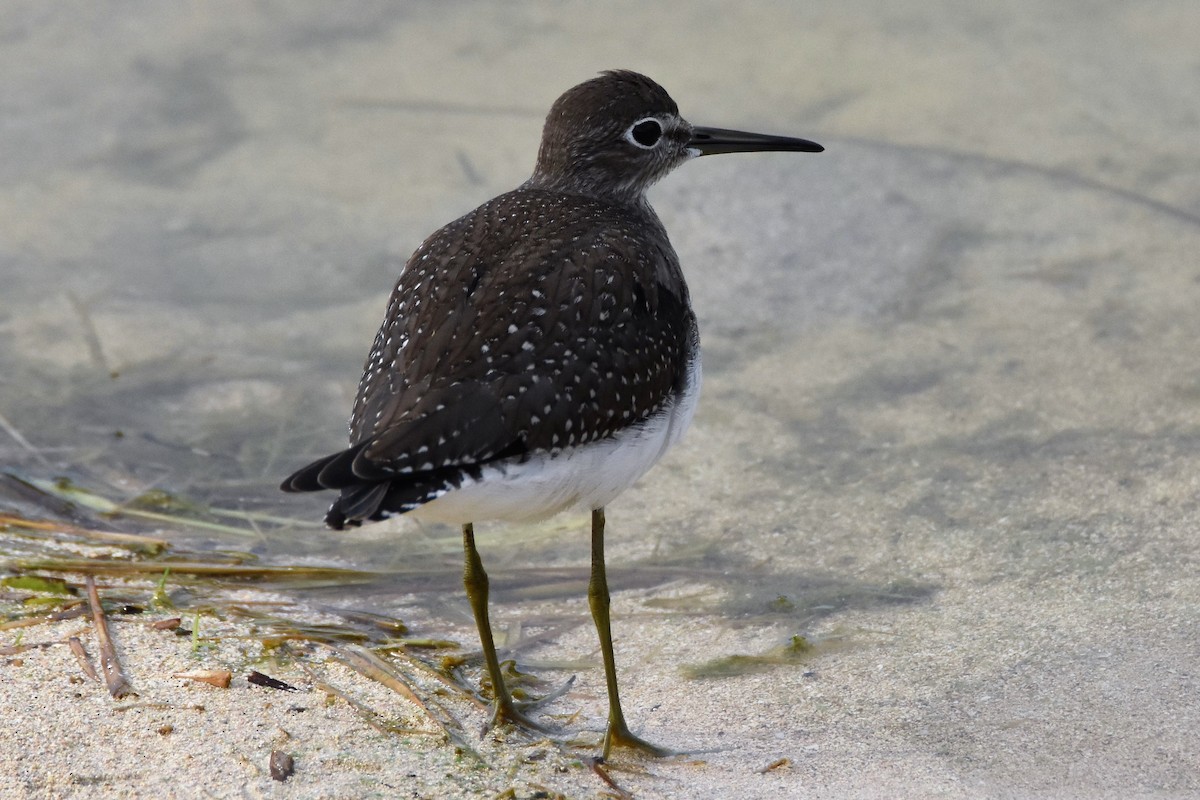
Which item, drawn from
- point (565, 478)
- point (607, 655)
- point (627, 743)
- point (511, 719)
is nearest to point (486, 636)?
point (511, 719)

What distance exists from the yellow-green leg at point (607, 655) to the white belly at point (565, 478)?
25 cm

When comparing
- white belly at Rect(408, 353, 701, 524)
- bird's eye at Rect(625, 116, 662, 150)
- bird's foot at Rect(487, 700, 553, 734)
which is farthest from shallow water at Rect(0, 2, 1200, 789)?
bird's eye at Rect(625, 116, 662, 150)

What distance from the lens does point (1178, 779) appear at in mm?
4602

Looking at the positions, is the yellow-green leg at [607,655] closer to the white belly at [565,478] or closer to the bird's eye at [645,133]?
the white belly at [565,478]

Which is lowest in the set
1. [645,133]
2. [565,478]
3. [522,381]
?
[565,478]

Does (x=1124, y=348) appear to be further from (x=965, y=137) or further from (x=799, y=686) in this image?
(x=799, y=686)

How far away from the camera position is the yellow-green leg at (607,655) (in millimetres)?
5094

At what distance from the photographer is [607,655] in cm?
535

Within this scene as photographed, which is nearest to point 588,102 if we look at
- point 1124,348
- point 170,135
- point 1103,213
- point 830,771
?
point 830,771

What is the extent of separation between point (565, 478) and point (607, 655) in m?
0.85

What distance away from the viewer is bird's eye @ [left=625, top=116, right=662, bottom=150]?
6.45 meters

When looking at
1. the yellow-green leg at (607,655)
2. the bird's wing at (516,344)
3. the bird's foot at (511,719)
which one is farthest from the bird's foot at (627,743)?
the bird's wing at (516,344)

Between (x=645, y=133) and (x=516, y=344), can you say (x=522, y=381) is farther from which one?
(x=645, y=133)

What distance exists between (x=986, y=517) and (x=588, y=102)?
2.66 m
